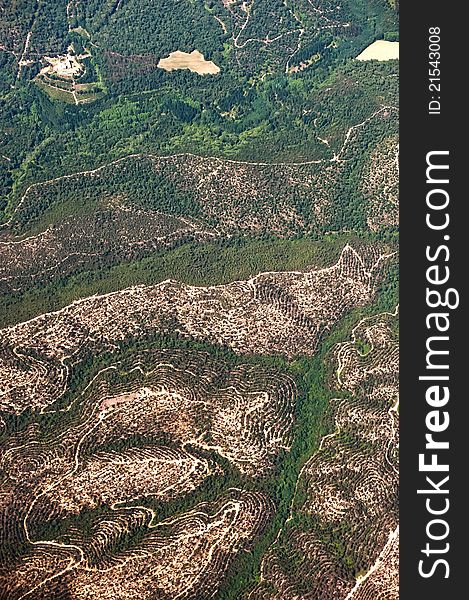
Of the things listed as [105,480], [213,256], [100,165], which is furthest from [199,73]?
[105,480]

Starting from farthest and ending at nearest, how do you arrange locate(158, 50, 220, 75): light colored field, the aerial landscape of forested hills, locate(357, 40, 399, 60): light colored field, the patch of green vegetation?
locate(158, 50, 220, 75): light colored field, locate(357, 40, 399, 60): light colored field, the patch of green vegetation, the aerial landscape of forested hills

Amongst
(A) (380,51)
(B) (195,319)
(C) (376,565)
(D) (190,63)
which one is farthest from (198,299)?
(A) (380,51)

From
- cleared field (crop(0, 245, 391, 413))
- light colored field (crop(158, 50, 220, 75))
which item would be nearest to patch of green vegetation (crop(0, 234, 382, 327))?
cleared field (crop(0, 245, 391, 413))

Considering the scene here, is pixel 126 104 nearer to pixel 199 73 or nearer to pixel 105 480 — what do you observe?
pixel 199 73

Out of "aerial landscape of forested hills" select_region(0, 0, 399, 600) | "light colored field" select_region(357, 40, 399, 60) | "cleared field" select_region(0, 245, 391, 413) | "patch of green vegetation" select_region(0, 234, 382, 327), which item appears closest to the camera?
"aerial landscape of forested hills" select_region(0, 0, 399, 600)

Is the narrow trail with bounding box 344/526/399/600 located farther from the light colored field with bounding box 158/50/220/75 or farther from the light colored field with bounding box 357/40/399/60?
the light colored field with bounding box 158/50/220/75

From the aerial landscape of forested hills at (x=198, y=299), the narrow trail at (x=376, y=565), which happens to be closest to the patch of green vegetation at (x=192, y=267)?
the aerial landscape of forested hills at (x=198, y=299)
